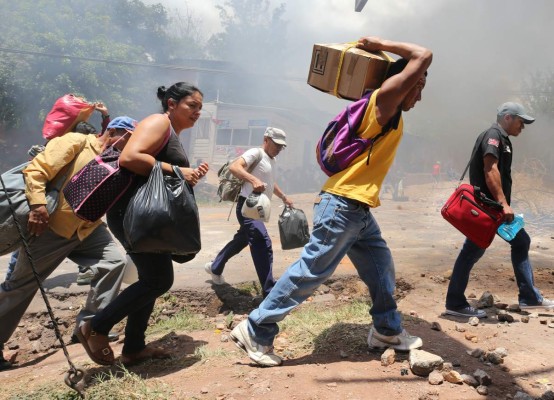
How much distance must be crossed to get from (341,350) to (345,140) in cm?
125

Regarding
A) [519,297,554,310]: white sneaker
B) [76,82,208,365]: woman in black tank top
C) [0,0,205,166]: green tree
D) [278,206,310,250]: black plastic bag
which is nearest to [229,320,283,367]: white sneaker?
[76,82,208,365]: woman in black tank top

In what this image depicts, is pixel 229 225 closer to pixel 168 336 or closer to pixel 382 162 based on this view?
pixel 168 336

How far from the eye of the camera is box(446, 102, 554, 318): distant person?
3.52 meters

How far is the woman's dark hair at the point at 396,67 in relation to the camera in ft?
8.46

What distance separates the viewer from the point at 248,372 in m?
2.55

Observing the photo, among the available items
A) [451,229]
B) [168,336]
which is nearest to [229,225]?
[451,229]

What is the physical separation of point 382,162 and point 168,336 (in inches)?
81.2

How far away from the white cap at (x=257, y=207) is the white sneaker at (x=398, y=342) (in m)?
1.43

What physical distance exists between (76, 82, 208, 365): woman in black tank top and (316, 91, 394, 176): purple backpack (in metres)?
0.71

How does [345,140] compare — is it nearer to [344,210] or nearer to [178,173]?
[344,210]

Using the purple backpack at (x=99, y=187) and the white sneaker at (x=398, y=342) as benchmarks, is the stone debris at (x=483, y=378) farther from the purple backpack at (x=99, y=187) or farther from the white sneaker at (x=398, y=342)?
the purple backpack at (x=99, y=187)

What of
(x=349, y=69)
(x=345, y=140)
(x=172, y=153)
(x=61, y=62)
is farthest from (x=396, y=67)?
(x=61, y=62)

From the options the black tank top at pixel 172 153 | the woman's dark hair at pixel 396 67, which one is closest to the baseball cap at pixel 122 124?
the black tank top at pixel 172 153

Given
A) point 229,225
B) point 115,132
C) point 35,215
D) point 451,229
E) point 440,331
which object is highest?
point 115,132
